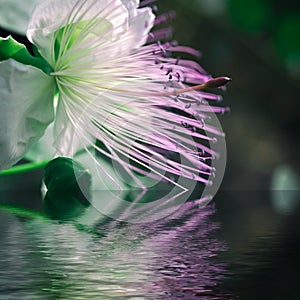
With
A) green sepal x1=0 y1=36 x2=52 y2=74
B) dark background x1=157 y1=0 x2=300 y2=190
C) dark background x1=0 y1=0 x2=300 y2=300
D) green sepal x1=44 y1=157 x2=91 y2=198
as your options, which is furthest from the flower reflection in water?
dark background x1=157 y1=0 x2=300 y2=190

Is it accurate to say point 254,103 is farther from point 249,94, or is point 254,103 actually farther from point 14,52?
point 14,52

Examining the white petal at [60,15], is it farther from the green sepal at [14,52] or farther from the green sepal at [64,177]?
the green sepal at [64,177]

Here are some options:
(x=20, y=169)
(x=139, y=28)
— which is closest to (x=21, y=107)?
(x=20, y=169)

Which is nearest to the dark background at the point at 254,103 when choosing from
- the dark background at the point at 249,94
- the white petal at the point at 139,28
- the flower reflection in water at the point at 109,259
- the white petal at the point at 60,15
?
the dark background at the point at 249,94

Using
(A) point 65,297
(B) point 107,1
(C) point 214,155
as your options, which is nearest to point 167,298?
(A) point 65,297

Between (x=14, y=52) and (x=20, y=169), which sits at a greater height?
(x=14, y=52)

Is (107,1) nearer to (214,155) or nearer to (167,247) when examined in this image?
(214,155)
